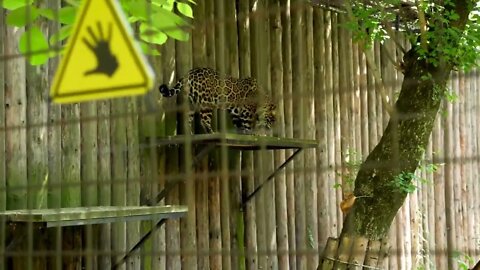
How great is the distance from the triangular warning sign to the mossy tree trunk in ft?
10.2

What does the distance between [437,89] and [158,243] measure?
1932mm

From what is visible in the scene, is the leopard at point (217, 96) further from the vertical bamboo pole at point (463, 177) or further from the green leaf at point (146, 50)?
the green leaf at point (146, 50)

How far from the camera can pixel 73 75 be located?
1393mm

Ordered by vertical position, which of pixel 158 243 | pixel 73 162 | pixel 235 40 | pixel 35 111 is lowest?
pixel 158 243

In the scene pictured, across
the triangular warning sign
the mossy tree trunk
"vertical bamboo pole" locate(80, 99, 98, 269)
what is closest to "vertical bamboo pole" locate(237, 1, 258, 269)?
the mossy tree trunk

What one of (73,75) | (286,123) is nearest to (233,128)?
(286,123)

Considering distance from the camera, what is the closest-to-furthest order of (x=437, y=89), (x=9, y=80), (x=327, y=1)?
(x=9, y=80) < (x=437, y=89) < (x=327, y=1)

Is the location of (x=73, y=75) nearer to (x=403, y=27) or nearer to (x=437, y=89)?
(x=437, y=89)

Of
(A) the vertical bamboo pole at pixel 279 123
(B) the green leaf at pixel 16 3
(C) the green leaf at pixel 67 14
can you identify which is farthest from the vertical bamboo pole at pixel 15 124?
(C) the green leaf at pixel 67 14

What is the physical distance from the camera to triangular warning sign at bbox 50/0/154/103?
130 centimetres

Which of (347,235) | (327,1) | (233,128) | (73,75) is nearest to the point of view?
(73,75)

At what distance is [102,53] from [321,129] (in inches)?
171

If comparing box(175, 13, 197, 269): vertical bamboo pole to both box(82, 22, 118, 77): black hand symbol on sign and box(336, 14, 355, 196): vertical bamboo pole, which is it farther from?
box(82, 22, 118, 77): black hand symbol on sign

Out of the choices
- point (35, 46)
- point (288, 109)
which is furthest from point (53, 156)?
point (35, 46)
